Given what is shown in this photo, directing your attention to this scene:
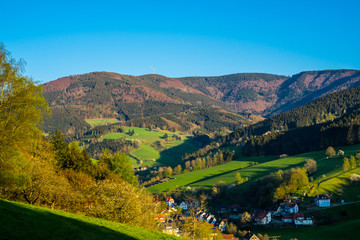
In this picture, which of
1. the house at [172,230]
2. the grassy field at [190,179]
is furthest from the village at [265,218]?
the grassy field at [190,179]

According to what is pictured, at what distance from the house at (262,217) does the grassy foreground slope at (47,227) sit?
72478 millimetres

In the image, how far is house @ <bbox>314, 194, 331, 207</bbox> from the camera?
3547 inches

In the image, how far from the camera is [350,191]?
97.0 meters

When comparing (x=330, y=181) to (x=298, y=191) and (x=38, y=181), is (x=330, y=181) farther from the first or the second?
(x=38, y=181)

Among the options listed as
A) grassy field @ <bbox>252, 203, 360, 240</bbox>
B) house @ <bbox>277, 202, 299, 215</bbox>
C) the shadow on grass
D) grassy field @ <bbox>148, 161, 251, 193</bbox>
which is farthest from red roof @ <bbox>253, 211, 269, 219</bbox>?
the shadow on grass

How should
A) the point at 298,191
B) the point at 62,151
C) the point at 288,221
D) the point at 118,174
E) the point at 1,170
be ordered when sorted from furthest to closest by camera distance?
1. the point at 298,191
2. the point at 288,221
3. the point at 118,174
4. the point at 62,151
5. the point at 1,170

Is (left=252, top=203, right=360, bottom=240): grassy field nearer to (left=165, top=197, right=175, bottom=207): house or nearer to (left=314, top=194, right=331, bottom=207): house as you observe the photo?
(left=314, top=194, right=331, bottom=207): house

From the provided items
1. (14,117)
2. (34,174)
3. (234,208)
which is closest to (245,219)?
(234,208)

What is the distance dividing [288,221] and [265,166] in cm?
6773

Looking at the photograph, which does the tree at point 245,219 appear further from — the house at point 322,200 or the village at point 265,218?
the house at point 322,200

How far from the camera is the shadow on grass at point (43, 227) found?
1736cm

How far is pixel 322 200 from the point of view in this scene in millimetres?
91438

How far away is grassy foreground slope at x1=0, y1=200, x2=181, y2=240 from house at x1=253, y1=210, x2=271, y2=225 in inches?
2853

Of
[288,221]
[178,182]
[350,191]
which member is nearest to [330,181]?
[350,191]
